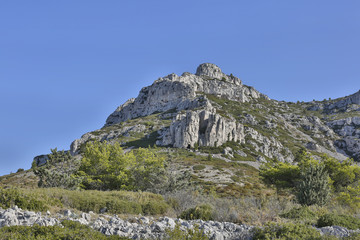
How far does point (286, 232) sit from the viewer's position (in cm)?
721

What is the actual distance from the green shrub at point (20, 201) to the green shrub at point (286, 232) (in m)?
8.31

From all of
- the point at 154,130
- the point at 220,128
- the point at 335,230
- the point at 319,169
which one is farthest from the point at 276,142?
the point at 335,230

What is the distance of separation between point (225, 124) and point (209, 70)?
107845 mm

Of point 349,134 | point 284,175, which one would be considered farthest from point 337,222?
point 349,134

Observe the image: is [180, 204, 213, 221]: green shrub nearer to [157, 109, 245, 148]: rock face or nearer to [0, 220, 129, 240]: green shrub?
[0, 220, 129, 240]: green shrub

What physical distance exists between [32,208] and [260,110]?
470 ft

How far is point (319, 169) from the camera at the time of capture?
58.2 feet

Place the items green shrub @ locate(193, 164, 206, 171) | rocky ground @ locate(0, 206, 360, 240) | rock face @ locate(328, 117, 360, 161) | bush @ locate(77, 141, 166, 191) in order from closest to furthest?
rocky ground @ locate(0, 206, 360, 240) → bush @ locate(77, 141, 166, 191) → green shrub @ locate(193, 164, 206, 171) → rock face @ locate(328, 117, 360, 161)

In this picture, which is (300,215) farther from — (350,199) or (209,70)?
(209,70)

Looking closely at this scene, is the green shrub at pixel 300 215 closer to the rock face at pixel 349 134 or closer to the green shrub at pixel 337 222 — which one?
the green shrub at pixel 337 222

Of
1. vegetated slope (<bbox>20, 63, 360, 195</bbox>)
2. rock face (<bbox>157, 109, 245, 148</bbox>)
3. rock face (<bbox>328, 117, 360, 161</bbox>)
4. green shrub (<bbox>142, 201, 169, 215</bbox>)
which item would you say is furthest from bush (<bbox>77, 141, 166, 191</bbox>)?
rock face (<bbox>328, 117, 360, 161</bbox>)

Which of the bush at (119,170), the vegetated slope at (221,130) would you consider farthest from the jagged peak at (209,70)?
the bush at (119,170)

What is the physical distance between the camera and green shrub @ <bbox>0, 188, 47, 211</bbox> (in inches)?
394

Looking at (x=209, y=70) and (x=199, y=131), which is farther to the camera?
(x=209, y=70)
